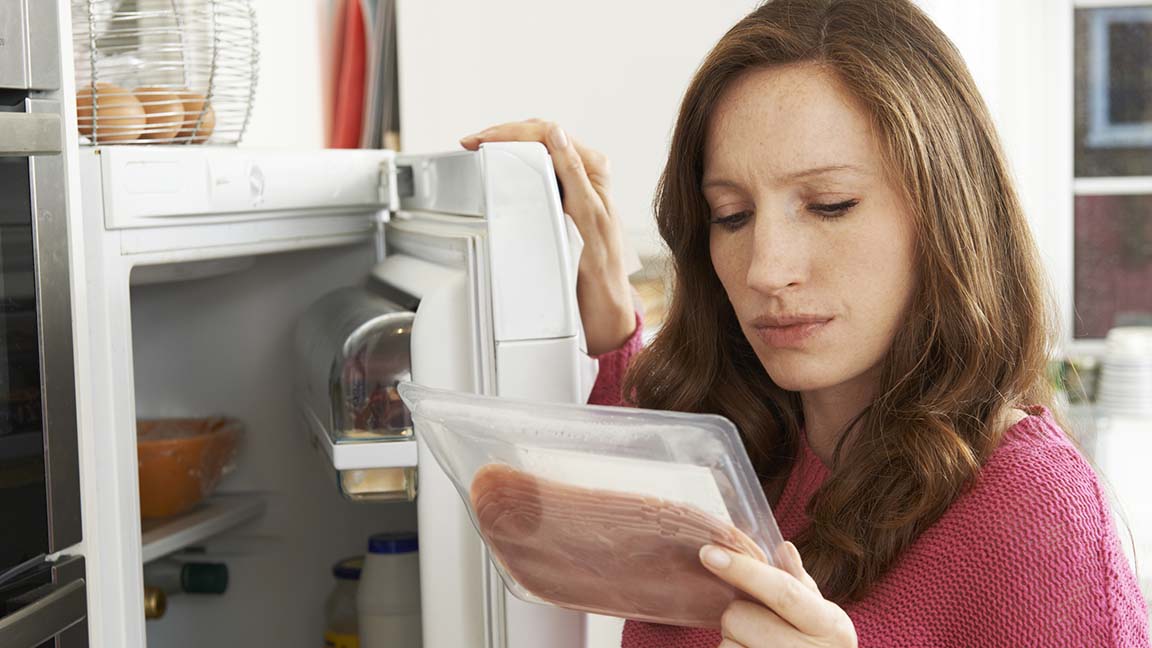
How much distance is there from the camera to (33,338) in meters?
0.89

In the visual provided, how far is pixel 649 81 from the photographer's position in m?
1.92

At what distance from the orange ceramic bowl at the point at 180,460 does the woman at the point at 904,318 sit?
0.62 m

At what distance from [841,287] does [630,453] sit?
33 centimetres

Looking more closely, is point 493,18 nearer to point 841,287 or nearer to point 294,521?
point 294,521

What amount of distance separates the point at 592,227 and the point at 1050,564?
56 centimetres

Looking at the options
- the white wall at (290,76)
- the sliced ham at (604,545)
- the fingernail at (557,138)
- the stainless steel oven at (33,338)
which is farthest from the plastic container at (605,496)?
the white wall at (290,76)

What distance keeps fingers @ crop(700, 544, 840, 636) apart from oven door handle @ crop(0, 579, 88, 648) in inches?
19.9

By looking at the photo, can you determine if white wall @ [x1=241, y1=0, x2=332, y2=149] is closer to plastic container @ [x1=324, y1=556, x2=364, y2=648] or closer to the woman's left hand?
plastic container @ [x1=324, y1=556, x2=364, y2=648]

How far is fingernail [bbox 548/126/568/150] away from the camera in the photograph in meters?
1.17

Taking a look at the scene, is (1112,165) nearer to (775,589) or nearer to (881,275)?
(881,275)

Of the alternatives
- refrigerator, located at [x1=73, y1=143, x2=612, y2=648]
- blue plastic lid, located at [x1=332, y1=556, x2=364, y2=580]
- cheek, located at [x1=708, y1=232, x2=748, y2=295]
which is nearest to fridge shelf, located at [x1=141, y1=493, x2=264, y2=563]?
refrigerator, located at [x1=73, y1=143, x2=612, y2=648]

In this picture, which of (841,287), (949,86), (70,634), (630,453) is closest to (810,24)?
(949,86)

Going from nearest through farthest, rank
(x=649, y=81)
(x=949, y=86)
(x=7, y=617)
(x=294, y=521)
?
1. (x=7, y=617)
2. (x=949, y=86)
3. (x=294, y=521)
4. (x=649, y=81)

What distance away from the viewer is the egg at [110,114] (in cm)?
111
